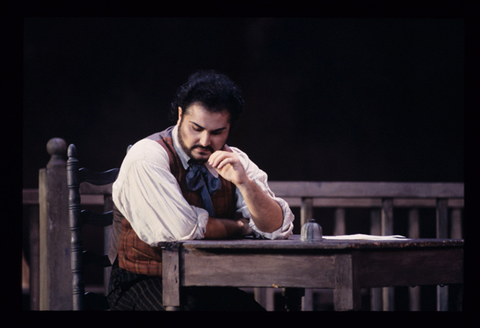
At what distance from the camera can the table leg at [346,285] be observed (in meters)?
1.55

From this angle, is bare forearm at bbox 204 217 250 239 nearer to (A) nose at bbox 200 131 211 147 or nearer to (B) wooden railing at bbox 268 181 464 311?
(A) nose at bbox 200 131 211 147

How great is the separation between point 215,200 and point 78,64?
1043 mm

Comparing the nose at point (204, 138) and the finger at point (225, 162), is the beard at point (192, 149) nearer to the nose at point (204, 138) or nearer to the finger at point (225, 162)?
the nose at point (204, 138)

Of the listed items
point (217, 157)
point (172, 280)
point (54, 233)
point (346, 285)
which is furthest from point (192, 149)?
point (54, 233)

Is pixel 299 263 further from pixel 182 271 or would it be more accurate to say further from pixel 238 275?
pixel 182 271

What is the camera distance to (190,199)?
1960 mm

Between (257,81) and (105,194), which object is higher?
(257,81)

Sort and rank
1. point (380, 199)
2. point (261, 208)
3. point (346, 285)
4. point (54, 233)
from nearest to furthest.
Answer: point (346, 285)
point (261, 208)
point (54, 233)
point (380, 199)

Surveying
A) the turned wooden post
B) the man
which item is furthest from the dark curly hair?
the turned wooden post

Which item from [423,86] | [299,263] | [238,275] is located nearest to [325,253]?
[299,263]

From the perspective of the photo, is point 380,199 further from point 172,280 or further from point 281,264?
point 172,280

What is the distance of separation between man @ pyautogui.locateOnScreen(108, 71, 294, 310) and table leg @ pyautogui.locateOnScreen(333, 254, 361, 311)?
43 centimetres

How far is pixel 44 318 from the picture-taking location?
2.17 meters

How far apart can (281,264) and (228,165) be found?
1.43 ft
